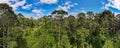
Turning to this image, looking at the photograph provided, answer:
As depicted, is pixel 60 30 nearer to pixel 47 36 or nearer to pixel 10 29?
pixel 47 36

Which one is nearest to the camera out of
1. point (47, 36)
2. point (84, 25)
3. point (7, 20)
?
point (47, 36)

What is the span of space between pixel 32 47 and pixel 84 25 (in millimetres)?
14931

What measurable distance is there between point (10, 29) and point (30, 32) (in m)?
5.11

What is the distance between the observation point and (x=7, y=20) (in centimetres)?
5347

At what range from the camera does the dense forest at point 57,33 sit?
50.2m

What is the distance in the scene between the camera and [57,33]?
5412cm

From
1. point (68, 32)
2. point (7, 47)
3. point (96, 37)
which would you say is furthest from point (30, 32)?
point (96, 37)

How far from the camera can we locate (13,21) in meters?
55.2

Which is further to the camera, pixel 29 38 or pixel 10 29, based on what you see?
pixel 10 29

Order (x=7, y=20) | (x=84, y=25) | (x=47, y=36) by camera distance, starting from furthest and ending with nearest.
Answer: (x=84, y=25) < (x=7, y=20) < (x=47, y=36)

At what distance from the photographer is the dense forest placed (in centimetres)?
5019

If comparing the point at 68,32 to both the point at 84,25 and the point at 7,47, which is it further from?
the point at 7,47

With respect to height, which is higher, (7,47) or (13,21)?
(13,21)

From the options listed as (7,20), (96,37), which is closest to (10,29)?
(7,20)
